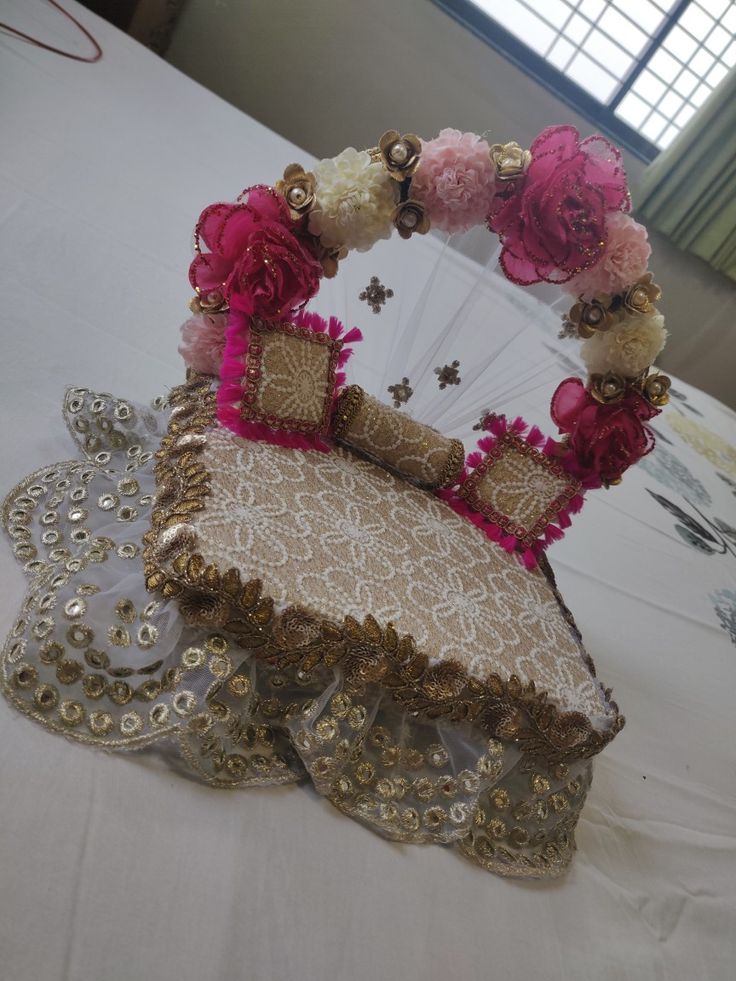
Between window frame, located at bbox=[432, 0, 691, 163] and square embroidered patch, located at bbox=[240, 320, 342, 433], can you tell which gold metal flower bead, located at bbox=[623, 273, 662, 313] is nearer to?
square embroidered patch, located at bbox=[240, 320, 342, 433]

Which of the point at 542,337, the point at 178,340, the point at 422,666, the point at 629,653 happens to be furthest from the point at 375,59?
the point at 422,666

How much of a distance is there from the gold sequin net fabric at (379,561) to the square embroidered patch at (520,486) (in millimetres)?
96

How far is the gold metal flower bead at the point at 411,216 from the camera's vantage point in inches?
44.6

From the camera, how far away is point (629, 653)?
161 centimetres

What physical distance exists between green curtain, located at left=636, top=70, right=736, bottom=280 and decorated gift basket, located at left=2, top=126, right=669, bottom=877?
3.64 meters

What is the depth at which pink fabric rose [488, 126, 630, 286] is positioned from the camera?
1.12m

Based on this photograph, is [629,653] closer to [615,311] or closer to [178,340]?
[615,311]

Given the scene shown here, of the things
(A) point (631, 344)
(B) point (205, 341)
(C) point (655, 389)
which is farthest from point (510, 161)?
(B) point (205, 341)

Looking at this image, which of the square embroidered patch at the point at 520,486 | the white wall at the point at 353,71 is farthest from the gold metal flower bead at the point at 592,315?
the white wall at the point at 353,71

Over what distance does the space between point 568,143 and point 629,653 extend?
3.45ft

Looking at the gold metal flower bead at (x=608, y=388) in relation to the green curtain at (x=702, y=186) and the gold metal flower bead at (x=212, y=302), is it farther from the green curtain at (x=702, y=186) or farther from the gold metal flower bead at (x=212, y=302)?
the green curtain at (x=702, y=186)

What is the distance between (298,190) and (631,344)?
601 mm

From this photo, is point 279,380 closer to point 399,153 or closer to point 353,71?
point 399,153

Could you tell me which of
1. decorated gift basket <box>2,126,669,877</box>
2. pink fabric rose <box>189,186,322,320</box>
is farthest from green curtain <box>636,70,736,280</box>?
pink fabric rose <box>189,186,322,320</box>
